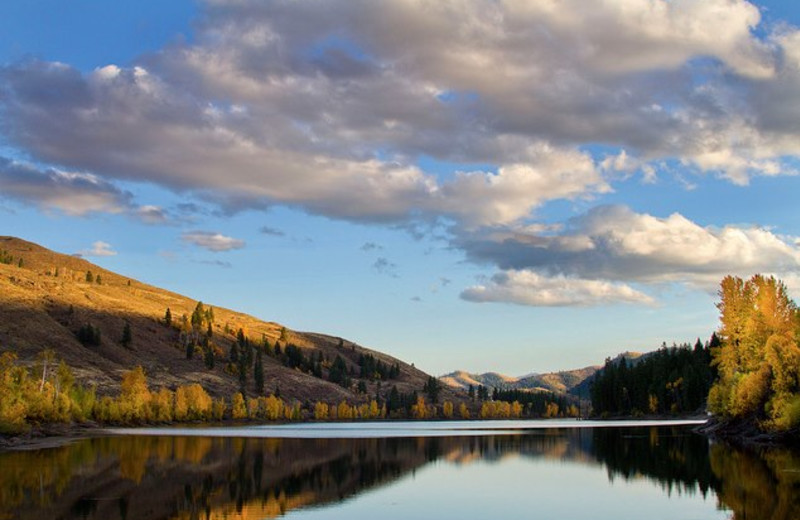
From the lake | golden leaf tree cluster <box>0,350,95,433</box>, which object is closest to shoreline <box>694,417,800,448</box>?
the lake

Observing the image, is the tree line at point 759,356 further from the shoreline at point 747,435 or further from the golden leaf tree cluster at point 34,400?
the golden leaf tree cluster at point 34,400

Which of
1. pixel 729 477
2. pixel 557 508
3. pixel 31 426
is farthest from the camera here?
pixel 31 426

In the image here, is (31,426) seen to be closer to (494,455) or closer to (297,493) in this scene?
(494,455)

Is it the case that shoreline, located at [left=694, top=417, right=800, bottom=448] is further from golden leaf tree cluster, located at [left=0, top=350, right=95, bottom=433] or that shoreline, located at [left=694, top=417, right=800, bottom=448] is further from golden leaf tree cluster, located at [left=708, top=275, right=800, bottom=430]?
golden leaf tree cluster, located at [left=0, top=350, right=95, bottom=433]

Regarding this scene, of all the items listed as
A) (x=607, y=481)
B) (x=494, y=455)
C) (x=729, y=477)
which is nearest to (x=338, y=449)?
(x=494, y=455)

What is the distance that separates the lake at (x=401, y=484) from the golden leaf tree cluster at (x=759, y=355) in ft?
29.8

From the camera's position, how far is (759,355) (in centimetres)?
10119

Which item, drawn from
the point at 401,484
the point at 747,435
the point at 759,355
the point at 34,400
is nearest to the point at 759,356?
the point at 759,355

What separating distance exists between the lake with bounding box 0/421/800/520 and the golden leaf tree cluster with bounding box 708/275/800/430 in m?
9.09

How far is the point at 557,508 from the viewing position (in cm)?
4609

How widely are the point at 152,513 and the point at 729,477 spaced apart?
139ft

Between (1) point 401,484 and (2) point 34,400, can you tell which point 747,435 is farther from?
(2) point 34,400

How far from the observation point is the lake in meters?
43.7

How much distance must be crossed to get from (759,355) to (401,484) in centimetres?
6502
